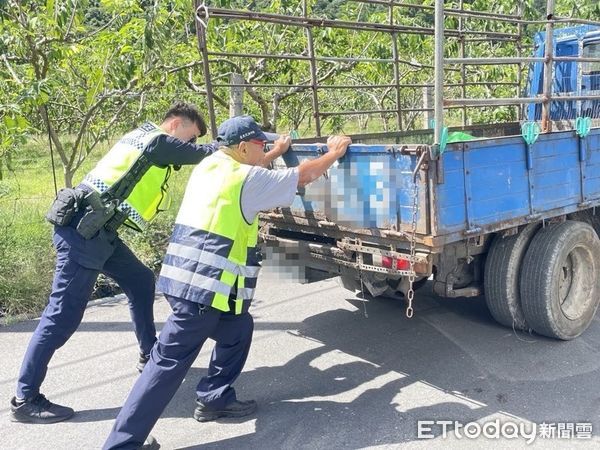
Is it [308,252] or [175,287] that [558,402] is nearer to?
[308,252]

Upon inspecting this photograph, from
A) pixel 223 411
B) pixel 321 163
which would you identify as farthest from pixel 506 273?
pixel 223 411

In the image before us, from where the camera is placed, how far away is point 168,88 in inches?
316

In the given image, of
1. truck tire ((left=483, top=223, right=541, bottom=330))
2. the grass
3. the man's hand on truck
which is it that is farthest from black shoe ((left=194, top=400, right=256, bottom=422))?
the grass

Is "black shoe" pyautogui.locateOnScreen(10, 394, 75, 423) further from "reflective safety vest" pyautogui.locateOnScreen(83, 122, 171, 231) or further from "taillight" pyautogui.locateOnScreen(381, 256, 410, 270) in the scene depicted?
"taillight" pyautogui.locateOnScreen(381, 256, 410, 270)

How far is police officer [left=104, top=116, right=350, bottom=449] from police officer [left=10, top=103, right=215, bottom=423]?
0.55m

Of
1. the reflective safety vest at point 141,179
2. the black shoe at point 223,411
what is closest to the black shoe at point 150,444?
the black shoe at point 223,411

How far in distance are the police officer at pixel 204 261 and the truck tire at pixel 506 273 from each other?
1.76 m

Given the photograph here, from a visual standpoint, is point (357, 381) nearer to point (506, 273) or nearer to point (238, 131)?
point (506, 273)

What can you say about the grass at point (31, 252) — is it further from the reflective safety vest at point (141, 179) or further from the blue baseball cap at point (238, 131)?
the blue baseball cap at point (238, 131)

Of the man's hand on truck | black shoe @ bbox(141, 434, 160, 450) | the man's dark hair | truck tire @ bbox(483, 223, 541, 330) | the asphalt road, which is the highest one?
the man's dark hair

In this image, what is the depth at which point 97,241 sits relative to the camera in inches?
142

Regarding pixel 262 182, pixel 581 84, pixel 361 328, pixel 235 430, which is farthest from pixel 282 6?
pixel 235 430

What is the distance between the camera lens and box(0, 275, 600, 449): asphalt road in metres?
3.35

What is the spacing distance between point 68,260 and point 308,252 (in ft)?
5.00
